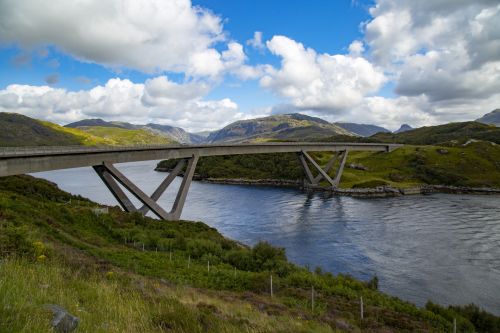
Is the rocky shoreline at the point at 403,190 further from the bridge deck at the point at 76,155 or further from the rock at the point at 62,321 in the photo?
the rock at the point at 62,321

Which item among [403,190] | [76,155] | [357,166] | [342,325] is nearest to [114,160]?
[76,155]

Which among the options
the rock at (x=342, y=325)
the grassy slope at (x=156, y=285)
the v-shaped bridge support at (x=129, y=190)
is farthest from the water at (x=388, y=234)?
the rock at (x=342, y=325)

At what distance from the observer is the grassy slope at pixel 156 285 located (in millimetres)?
7941

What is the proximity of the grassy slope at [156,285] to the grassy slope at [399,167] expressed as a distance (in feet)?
245

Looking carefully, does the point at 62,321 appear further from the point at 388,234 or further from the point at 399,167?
the point at 399,167

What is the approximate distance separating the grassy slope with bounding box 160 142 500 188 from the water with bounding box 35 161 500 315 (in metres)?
16.3

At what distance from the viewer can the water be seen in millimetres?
31734

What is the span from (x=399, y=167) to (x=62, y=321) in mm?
120253

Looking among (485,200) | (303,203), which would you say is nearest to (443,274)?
(303,203)

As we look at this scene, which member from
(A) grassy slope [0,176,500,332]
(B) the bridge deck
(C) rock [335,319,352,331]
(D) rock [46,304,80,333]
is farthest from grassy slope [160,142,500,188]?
(D) rock [46,304,80,333]

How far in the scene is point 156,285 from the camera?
1558 cm

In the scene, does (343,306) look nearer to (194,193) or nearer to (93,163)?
(93,163)

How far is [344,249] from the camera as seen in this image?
42.0 metres

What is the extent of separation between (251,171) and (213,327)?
117m
